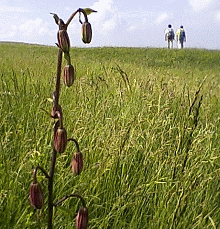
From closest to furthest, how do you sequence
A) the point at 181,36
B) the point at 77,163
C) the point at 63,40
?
the point at 63,40
the point at 77,163
the point at 181,36

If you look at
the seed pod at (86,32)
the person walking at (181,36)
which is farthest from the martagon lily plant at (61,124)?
the person walking at (181,36)

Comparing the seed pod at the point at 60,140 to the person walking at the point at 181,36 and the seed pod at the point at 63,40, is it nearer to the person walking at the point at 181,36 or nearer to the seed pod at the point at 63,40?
the seed pod at the point at 63,40

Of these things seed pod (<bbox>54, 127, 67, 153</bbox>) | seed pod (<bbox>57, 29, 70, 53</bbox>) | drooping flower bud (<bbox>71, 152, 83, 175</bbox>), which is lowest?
drooping flower bud (<bbox>71, 152, 83, 175</bbox>)

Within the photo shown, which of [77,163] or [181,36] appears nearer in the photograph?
[77,163]

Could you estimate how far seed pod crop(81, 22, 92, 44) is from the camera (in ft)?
2.84

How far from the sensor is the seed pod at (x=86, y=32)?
865 millimetres

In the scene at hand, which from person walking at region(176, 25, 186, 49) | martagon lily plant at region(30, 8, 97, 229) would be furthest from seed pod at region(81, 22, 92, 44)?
person walking at region(176, 25, 186, 49)

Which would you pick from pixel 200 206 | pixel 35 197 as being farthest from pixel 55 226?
pixel 200 206

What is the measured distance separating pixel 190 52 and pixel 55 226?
16207 mm

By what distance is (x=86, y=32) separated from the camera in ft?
2.84

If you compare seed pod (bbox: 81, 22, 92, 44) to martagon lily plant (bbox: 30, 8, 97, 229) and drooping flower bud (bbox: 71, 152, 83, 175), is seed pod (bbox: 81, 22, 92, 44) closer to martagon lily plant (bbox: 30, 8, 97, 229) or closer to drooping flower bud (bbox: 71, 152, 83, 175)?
martagon lily plant (bbox: 30, 8, 97, 229)

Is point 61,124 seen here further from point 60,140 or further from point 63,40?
point 63,40

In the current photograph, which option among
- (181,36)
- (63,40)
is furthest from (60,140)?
(181,36)

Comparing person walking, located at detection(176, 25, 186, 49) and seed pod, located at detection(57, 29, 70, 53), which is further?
person walking, located at detection(176, 25, 186, 49)
